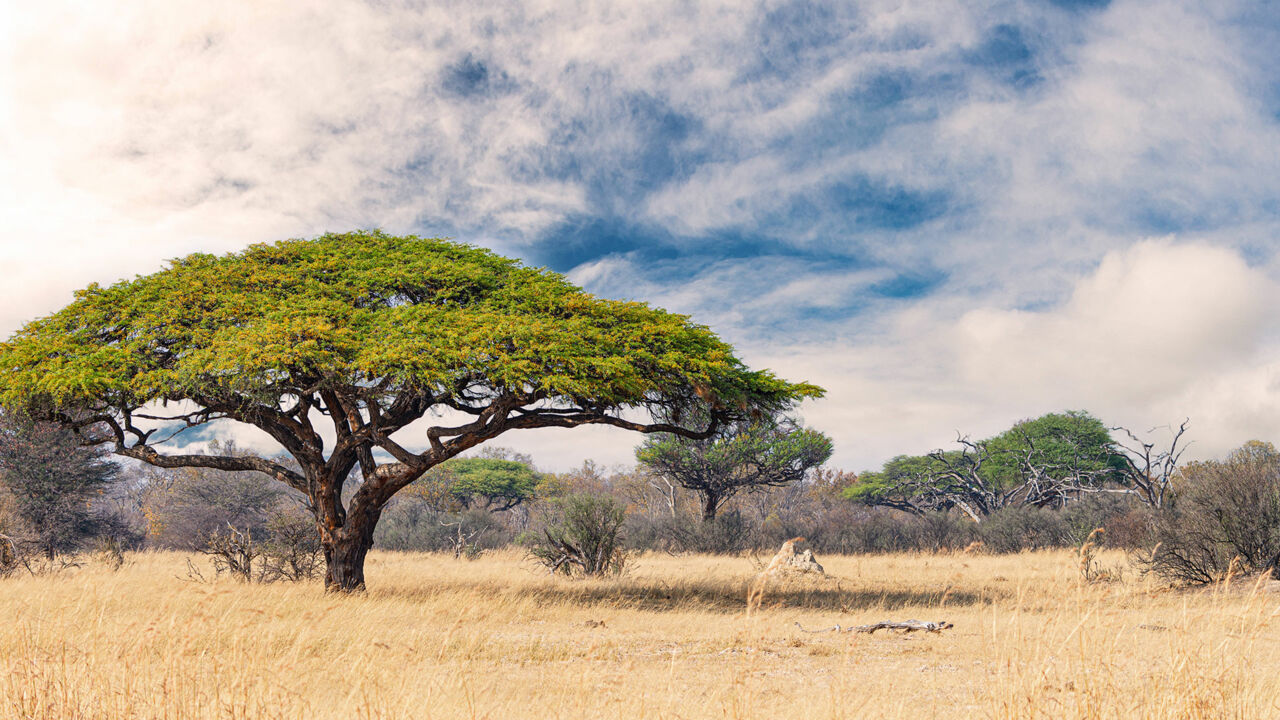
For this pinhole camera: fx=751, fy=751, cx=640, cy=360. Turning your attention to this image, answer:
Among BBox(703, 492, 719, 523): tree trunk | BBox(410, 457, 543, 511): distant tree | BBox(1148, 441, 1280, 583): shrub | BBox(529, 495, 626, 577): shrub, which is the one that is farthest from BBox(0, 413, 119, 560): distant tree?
BBox(1148, 441, 1280, 583): shrub

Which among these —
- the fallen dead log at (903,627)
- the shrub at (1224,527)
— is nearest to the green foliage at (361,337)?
the fallen dead log at (903,627)

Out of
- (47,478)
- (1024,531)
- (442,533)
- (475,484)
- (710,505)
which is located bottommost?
(442,533)

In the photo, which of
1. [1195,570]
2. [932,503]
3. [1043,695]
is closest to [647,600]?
[1043,695]

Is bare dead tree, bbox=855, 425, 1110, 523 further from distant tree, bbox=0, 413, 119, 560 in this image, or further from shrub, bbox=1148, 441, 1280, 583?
distant tree, bbox=0, 413, 119, 560

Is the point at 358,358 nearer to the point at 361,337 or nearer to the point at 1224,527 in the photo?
the point at 361,337

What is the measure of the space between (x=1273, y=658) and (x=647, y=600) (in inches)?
381

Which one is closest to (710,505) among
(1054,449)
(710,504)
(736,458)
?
(710,504)

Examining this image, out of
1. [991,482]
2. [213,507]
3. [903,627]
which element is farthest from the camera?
[991,482]

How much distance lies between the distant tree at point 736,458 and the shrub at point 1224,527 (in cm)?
1956

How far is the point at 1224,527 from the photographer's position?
51.0 ft

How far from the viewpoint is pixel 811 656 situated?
9062 millimetres

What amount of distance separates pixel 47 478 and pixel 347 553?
51.3 feet

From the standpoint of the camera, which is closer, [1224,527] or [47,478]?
[1224,527]

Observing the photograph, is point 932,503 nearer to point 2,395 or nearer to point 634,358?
point 634,358
